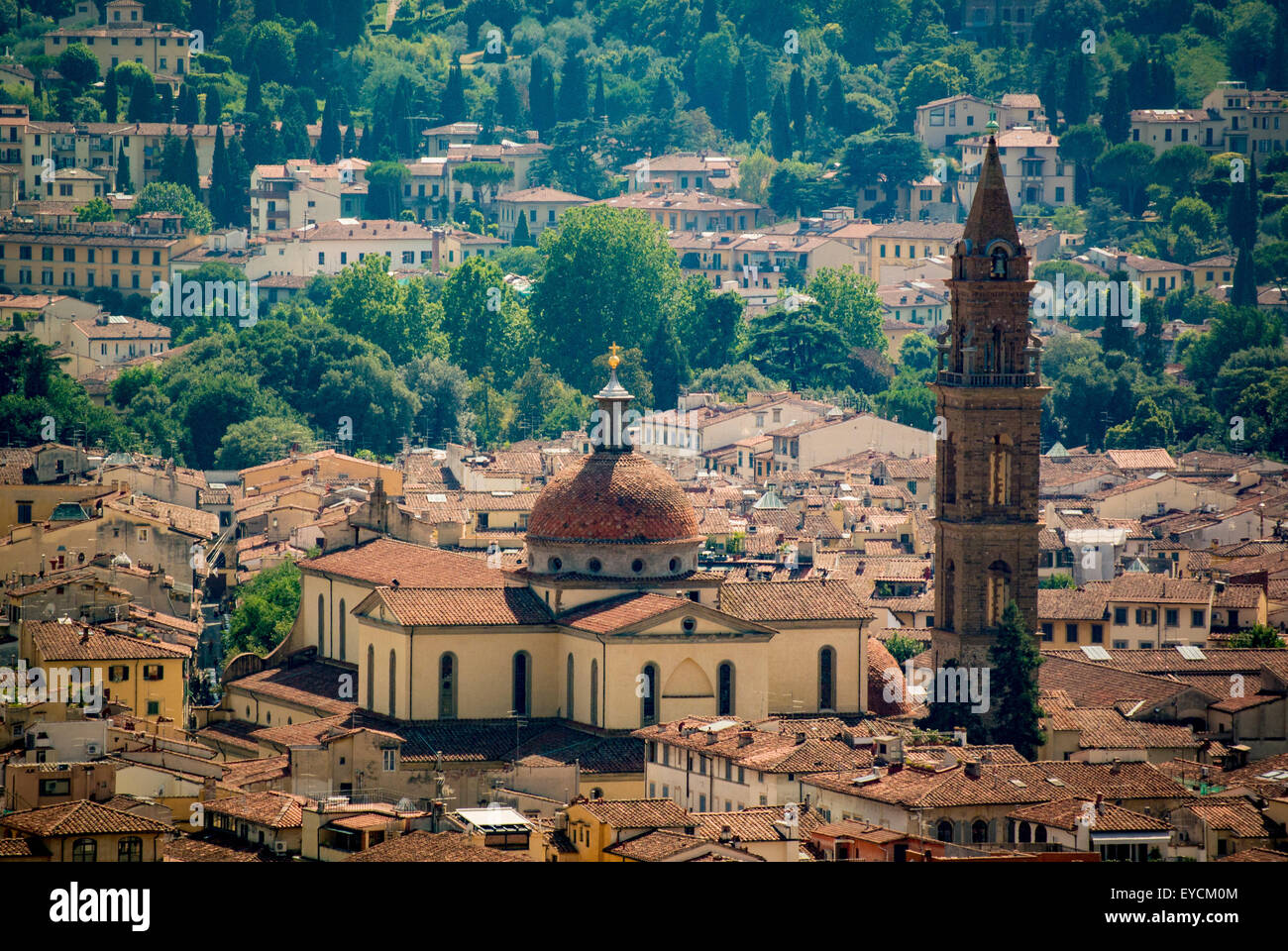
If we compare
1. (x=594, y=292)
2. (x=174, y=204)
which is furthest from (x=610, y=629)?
(x=174, y=204)

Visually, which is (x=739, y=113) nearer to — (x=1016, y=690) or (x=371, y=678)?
(x=1016, y=690)

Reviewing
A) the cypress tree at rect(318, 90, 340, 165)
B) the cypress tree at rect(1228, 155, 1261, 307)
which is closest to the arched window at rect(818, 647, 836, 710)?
the cypress tree at rect(1228, 155, 1261, 307)

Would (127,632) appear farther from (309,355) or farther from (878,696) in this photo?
(309,355)

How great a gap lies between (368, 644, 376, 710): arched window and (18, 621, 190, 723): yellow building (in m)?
6.34

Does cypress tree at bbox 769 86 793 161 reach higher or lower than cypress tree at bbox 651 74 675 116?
lower

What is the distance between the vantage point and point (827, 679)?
1948 inches

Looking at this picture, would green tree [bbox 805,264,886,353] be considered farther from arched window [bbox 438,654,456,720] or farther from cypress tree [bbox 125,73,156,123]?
arched window [bbox 438,654,456,720]

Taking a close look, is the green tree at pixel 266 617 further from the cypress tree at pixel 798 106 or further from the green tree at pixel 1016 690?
the cypress tree at pixel 798 106

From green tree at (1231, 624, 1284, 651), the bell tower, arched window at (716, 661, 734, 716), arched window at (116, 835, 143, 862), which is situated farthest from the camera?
green tree at (1231, 624, 1284, 651)

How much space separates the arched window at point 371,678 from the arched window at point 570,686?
3320 millimetres

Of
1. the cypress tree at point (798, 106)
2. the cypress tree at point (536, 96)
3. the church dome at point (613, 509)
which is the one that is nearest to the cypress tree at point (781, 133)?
the cypress tree at point (798, 106)

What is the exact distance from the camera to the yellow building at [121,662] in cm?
5438

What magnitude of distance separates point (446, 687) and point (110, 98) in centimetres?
11033

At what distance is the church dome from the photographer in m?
48.8
